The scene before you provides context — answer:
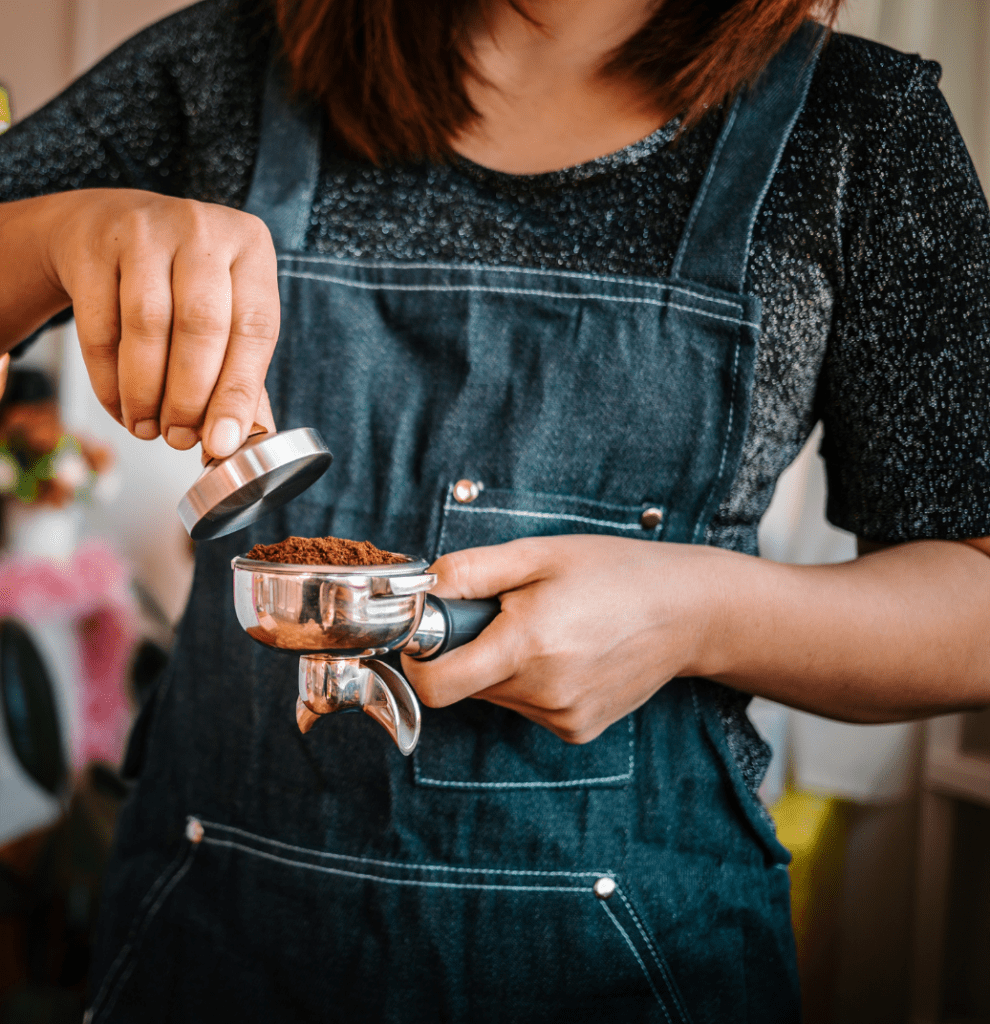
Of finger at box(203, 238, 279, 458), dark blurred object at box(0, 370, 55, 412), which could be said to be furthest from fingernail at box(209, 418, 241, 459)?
dark blurred object at box(0, 370, 55, 412)

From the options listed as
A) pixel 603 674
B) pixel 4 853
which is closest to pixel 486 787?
pixel 603 674

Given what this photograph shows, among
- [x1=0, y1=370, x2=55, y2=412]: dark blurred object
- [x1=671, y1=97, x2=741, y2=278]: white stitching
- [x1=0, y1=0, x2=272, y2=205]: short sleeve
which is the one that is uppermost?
[x1=0, y1=0, x2=272, y2=205]: short sleeve

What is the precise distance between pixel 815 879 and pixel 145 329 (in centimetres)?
140

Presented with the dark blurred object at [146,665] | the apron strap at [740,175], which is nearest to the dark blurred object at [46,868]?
the dark blurred object at [146,665]

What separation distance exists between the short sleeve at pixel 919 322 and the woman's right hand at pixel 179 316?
0.39m

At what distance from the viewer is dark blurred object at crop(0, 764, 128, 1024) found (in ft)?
4.96

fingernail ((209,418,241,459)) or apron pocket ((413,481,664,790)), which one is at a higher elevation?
fingernail ((209,418,241,459))

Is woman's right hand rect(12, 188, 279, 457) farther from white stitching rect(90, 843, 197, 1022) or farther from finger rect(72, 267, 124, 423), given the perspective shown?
white stitching rect(90, 843, 197, 1022)

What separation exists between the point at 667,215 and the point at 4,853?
169 centimetres

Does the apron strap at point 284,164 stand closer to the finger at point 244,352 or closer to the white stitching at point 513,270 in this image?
the white stitching at point 513,270

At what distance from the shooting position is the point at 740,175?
0.59 m

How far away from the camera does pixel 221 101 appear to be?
684 millimetres

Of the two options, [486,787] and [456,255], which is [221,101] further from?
[486,787]

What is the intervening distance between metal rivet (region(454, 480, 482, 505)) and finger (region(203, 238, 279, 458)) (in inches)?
7.3
